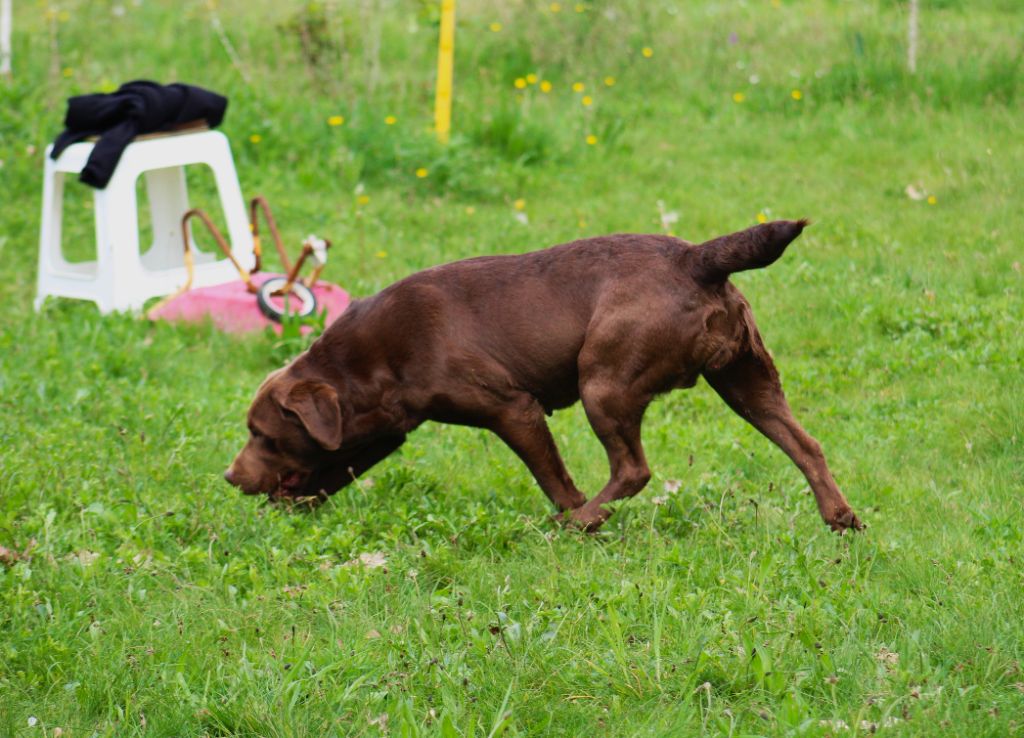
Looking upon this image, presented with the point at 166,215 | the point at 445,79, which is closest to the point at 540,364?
the point at 166,215

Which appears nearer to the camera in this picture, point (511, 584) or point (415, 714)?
point (415, 714)

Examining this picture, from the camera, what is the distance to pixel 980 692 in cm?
305

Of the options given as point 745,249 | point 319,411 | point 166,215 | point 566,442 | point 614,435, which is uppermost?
point 745,249

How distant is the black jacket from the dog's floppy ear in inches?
124

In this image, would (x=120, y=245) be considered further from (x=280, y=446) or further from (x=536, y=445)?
(x=536, y=445)

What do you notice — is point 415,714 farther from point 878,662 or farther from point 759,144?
point 759,144

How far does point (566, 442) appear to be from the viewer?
562 cm

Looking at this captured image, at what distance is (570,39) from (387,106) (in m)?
1.83

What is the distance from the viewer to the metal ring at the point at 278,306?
22.7 ft

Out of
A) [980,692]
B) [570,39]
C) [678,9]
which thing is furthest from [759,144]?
[980,692]

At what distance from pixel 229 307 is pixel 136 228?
0.79m

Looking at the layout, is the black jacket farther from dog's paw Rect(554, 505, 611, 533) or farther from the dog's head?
dog's paw Rect(554, 505, 611, 533)

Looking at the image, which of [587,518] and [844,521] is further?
[587,518]

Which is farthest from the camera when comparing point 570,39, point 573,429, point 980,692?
point 570,39
